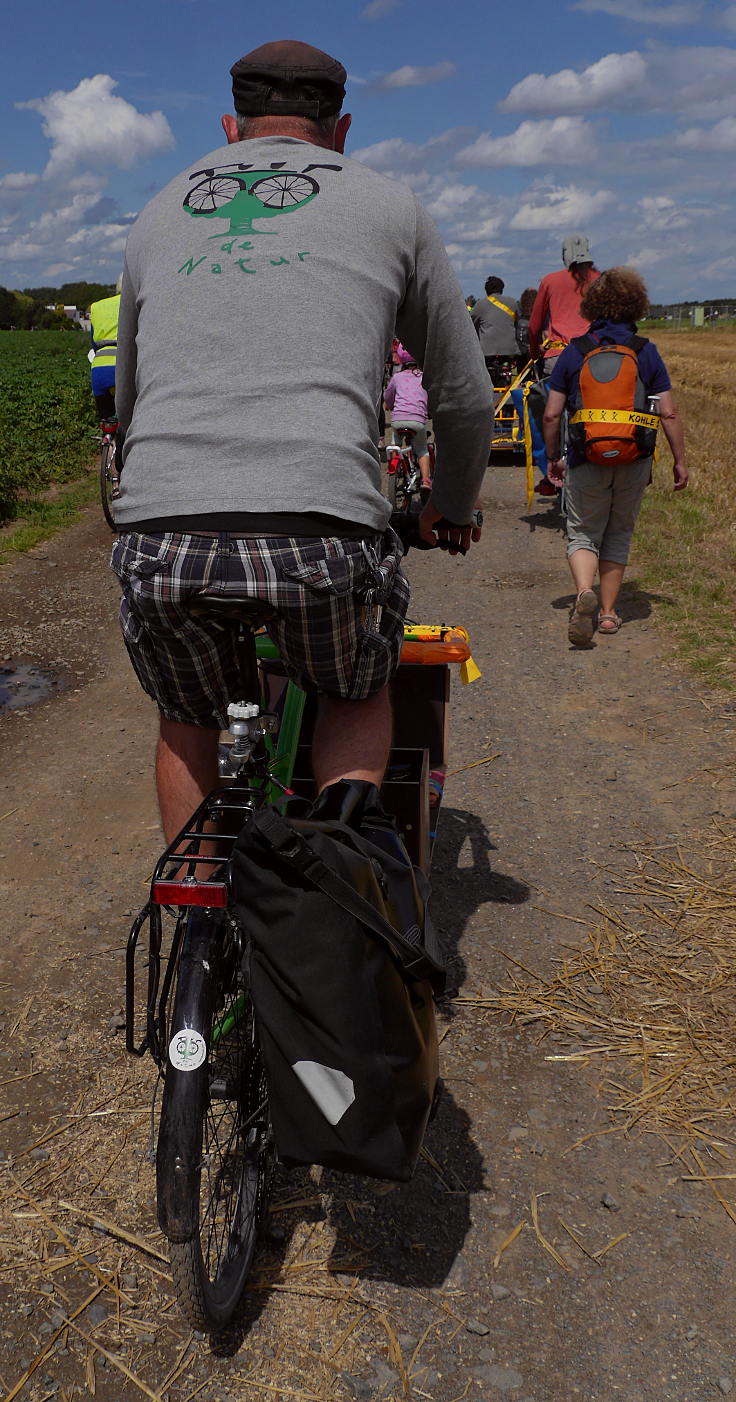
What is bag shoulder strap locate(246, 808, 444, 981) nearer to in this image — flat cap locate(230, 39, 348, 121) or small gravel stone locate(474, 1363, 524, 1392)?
small gravel stone locate(474, 1363, 524, 1392)

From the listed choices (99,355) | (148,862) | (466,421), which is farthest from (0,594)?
(466,421)

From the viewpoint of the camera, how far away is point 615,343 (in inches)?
261

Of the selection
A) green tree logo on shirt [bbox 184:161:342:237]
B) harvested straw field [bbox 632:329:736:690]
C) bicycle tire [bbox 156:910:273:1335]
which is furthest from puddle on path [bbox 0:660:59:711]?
green tree logo on shirt [bbox 184:161:342:237]

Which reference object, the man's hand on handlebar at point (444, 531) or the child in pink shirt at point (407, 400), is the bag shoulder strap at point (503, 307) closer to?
the child in pink shirt at point (407, 400)

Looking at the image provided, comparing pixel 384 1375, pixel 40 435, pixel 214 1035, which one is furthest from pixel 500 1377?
pixel 40 435

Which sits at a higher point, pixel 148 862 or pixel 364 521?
pixel 364 521

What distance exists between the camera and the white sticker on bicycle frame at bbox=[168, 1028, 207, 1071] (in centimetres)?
195

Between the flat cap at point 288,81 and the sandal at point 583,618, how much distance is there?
461cm

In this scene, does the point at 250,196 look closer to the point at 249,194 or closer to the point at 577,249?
the point at 249,194

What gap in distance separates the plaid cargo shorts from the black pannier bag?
1.25 feet

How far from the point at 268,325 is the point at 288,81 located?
1.97 feet

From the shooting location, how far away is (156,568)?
2.04 meters

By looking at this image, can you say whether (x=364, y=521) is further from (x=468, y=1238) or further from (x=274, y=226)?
(x=468, y=1238)

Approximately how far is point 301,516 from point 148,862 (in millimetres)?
2532
